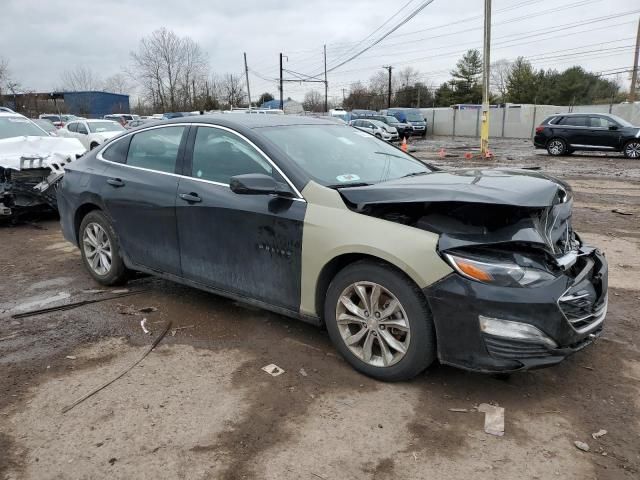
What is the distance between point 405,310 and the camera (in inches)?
117

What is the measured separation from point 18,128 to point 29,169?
1.71 m

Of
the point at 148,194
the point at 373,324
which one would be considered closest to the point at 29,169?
the point at 148,194

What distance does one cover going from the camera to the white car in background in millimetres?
17812

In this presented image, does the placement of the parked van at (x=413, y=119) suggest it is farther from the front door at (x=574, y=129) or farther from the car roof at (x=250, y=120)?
the car roof at (x=250, y=120)

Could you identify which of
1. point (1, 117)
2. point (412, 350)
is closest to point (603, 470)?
point (412, 350)

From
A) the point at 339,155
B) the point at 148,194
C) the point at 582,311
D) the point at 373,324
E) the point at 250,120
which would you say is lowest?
the point at 373,324

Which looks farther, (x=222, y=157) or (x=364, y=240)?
(x=222, y=157)

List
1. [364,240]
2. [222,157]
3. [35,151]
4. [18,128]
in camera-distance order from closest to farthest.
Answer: [364,240], [222,157], [35,151], [18,128]

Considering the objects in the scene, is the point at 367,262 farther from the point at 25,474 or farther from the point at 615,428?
the point at 25,474

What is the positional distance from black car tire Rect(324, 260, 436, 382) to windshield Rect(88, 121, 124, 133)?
697 inches

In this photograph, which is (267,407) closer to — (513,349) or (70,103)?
(513,349)

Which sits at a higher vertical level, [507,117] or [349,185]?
[349,185]

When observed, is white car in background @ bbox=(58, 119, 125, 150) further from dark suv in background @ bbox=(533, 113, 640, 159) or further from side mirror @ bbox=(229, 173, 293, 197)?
dark suv in background @ bbox=(533, 113, 640, 159)

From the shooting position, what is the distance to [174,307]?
4512 millimetres
